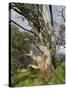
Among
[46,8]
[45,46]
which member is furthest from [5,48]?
[46,8]

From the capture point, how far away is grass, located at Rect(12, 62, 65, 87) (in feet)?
7.14

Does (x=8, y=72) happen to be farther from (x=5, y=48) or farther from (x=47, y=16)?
(x=47, y=16)

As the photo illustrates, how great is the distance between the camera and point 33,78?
2.21 m

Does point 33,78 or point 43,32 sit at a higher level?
point 43,32

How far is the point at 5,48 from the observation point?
2174 millimetres

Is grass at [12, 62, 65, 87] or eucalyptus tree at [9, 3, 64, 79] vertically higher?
eucalyptus tree at [9, 3, 64, 79]

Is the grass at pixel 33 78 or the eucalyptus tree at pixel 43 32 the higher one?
the eucalyptus tree at pixel 43 32

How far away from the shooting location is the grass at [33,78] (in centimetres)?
218

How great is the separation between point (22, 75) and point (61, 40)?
1.55 feet

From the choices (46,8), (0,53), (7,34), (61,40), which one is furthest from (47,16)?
(0,53)

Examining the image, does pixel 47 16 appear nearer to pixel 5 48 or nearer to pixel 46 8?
pixel 46 8

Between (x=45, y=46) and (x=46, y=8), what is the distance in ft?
1.11

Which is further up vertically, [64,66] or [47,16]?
[47,16]

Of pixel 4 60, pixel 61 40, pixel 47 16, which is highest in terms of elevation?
pixel 47 16
